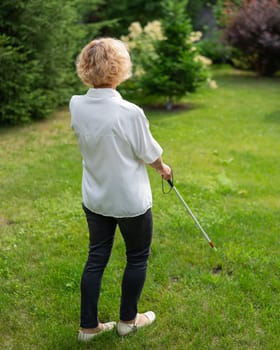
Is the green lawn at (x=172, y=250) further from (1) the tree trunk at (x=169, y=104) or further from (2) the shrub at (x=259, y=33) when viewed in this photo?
(2) the shrub at (x=259, y=33)

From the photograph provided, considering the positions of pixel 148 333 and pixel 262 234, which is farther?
pixel 262 234

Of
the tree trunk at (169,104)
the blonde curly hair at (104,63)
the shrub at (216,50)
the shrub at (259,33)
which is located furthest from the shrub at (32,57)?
the shrub at (216,50)

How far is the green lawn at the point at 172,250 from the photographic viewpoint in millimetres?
2824

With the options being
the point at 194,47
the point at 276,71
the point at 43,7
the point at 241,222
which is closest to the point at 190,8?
the point at 276,71

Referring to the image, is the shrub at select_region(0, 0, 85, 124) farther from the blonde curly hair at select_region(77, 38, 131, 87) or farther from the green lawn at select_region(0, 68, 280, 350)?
the blonde curly hair at select_region(77, 38, 131, 87)

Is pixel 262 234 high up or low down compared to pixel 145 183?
down

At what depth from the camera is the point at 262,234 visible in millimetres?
3943

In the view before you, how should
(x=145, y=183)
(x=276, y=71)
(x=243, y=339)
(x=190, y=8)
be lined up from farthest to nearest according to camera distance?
1. (x=190, y=8)
2. (x=276, y=71)
3. (x=243, y=339)
4. (x=145, y=183)

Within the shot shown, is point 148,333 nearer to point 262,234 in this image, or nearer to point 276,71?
point 262,234

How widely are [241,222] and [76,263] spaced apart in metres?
1.47

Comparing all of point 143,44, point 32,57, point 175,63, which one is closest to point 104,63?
point 32,57

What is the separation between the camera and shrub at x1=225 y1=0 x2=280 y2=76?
11195 mm

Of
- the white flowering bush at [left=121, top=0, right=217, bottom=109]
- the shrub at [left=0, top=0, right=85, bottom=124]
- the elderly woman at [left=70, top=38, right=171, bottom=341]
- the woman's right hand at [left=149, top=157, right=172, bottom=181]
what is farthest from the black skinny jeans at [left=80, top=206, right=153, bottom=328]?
the white flowering bush at [left=121, top=0, right=217, bottom=109]

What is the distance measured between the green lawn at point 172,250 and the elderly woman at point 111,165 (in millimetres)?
345
